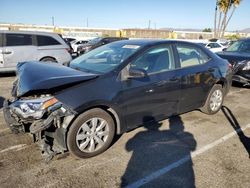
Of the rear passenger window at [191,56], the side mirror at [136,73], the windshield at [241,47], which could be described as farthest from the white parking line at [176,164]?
the windshield at [241,47]

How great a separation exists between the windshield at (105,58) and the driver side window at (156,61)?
191 millimetres

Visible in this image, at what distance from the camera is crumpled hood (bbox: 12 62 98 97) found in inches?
125

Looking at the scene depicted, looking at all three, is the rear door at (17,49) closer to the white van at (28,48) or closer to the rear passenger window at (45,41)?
the white van at (28,48)

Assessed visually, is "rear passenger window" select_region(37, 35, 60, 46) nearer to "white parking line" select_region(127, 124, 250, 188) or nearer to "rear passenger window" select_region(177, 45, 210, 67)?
"rear passenger window" select_region(177, 45, 210, 67)

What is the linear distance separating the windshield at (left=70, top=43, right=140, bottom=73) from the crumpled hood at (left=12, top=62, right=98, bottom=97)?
347 mm

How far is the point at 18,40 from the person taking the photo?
29.2ft

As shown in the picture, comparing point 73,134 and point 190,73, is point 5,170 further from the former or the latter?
point 190,73

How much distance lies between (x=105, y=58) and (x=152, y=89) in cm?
100

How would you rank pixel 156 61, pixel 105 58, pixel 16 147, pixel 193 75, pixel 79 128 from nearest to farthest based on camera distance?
1. pixel 79 128
2. pixel 16 147
3. pixel 156 61
4. pixel 105 58
5. pixel 193 75

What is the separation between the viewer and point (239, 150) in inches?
152

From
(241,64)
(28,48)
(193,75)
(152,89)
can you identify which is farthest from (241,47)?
(28,48)

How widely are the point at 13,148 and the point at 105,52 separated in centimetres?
221

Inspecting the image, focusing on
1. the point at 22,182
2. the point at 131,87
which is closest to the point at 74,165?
the point at 22,182

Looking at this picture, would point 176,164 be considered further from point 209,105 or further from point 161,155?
point 209,105
